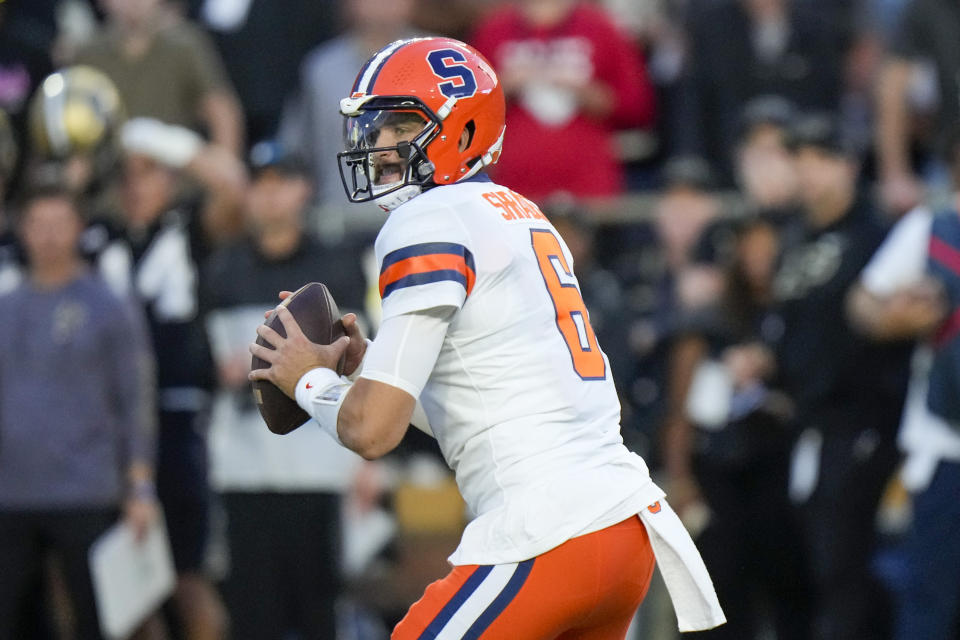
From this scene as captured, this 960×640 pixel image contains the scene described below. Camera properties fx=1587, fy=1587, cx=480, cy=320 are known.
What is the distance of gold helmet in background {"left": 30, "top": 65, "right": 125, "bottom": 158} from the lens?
739 centimetres

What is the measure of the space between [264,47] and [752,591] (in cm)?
386

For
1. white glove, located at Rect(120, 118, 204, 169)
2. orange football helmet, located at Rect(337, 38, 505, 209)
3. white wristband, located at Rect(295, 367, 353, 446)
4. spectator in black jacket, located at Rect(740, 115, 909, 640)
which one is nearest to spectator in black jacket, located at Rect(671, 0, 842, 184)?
spectator in black jacket, located at Rect(740, 115, 909, 640)

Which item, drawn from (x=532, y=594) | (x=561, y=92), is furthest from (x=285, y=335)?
(x=561, y=92)

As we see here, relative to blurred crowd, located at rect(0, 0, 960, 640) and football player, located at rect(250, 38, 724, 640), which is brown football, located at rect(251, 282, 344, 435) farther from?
blurred crowd, located at rect(0, 0, 960, 640)

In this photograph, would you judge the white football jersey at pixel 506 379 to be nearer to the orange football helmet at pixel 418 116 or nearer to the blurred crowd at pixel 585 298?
the orange football helmet at pixel 418 116

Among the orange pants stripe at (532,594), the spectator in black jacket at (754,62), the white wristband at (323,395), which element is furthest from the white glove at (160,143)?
the orange pants stripe at (532,594)

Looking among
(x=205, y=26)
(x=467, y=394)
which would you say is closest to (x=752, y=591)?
(x=467, y=394)

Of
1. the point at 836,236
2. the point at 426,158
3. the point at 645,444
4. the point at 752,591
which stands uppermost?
the point at 426,158

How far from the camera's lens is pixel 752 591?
6863 mm

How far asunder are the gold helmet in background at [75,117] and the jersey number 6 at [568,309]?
4270mm

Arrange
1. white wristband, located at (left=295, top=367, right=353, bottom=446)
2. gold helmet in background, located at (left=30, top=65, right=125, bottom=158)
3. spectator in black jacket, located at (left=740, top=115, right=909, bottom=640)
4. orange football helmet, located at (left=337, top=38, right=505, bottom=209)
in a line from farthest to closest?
gold helmet in background, located at (left=30, top=65, right=125, bottom=158), spectator in black jacket, located at (left=740, top=115, right=909, bottom=640), orange football helmet, located at (left=337, top=38, right=505, bottom=209), white wristband, located at (left=295, top=367, right=353, bottom=446)

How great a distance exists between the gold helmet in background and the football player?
13.1 feet

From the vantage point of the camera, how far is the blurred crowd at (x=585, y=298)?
6438 mm

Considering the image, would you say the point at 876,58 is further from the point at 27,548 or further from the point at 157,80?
the point at 27,548
